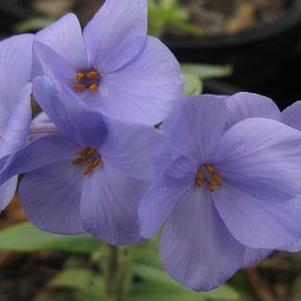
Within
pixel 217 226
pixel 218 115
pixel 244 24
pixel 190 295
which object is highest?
pixel 218 115

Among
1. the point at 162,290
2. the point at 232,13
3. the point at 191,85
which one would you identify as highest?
the point at 191,85

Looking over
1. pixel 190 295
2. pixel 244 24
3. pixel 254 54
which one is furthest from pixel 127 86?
pixel 244 24

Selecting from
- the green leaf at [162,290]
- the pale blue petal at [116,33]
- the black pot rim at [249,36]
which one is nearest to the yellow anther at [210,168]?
the pale blue petal at [116,33]

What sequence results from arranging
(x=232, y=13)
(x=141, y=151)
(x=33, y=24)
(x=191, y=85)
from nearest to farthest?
(x=141, y=151), (x=191, y=85), (x=33, y=24), (x=232, y=13)

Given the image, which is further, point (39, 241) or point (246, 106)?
point (39, 241)

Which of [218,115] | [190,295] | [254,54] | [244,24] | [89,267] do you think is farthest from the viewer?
[244,24]

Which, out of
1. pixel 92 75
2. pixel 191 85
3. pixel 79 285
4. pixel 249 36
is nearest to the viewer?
pixel 92 75

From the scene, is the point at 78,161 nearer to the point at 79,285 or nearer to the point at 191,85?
the point at 191,85

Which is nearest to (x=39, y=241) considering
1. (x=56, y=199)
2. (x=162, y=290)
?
(x=162, y=290)

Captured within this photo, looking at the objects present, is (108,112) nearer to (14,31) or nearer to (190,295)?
(190,295)
